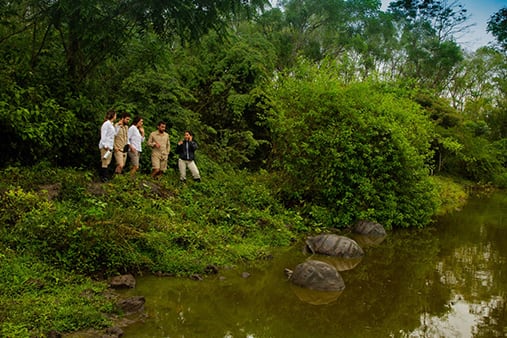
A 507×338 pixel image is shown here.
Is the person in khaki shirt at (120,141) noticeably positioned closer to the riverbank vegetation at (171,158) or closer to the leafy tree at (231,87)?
the riverbank vegetation at (171,158)

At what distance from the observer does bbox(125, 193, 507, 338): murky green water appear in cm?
647

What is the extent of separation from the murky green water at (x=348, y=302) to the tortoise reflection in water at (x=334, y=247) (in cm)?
26

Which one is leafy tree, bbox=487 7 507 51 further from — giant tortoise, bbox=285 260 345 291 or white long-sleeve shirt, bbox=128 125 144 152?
white long-sleeve shirt, bbox=128 125 144 152

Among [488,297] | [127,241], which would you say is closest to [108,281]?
[127,241]

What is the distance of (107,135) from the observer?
11.2m

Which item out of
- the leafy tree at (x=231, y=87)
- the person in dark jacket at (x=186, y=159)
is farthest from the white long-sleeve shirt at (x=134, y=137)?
the leafy tree at (x=231, y=87)

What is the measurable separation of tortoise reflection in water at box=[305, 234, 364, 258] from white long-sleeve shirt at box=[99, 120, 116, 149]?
16.5 feet

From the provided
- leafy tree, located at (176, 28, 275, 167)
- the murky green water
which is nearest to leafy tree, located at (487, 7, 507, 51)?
the murky green water

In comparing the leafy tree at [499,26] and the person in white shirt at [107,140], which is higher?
the leafy tree at [499,26]

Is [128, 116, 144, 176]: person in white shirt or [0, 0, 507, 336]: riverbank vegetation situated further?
[128, 116, 144, 176]: person in white shirt

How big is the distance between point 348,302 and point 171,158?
844 centimetres

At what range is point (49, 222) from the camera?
25.5 ft

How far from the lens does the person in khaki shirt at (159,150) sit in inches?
507

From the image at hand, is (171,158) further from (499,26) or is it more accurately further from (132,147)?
(499,26)
